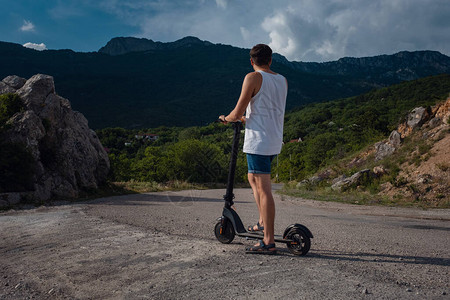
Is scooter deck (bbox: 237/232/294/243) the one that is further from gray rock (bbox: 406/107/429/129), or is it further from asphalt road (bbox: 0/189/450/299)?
gray rock (bbox: 406/107/429/129)

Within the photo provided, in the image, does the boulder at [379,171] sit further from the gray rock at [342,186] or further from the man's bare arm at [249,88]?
the man's bare arm at [249,88]

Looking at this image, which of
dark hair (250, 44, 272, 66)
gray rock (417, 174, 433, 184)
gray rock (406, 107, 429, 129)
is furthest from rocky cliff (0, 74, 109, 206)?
gray rock (406, 107, 429, 129)

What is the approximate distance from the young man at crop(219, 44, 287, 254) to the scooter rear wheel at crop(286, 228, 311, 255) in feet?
0.70

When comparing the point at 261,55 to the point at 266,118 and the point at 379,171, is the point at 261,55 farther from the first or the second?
the point at 379,171

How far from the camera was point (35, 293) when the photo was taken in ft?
8.42

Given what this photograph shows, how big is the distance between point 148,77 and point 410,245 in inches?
6977

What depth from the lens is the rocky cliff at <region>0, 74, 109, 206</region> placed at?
37.2 ft

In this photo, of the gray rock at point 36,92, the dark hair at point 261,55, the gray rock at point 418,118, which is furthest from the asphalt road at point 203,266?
the gray rock at point 418,118

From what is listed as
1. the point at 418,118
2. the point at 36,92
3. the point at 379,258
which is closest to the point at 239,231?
the point at 379,258

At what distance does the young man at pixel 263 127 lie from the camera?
12.2 feet

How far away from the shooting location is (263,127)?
377 cm

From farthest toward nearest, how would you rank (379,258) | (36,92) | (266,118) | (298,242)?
(36,92) → (266,118) → (298,242) → (379,258)

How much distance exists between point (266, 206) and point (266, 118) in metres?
0.99

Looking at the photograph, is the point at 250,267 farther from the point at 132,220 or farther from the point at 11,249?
the point at 132,220
